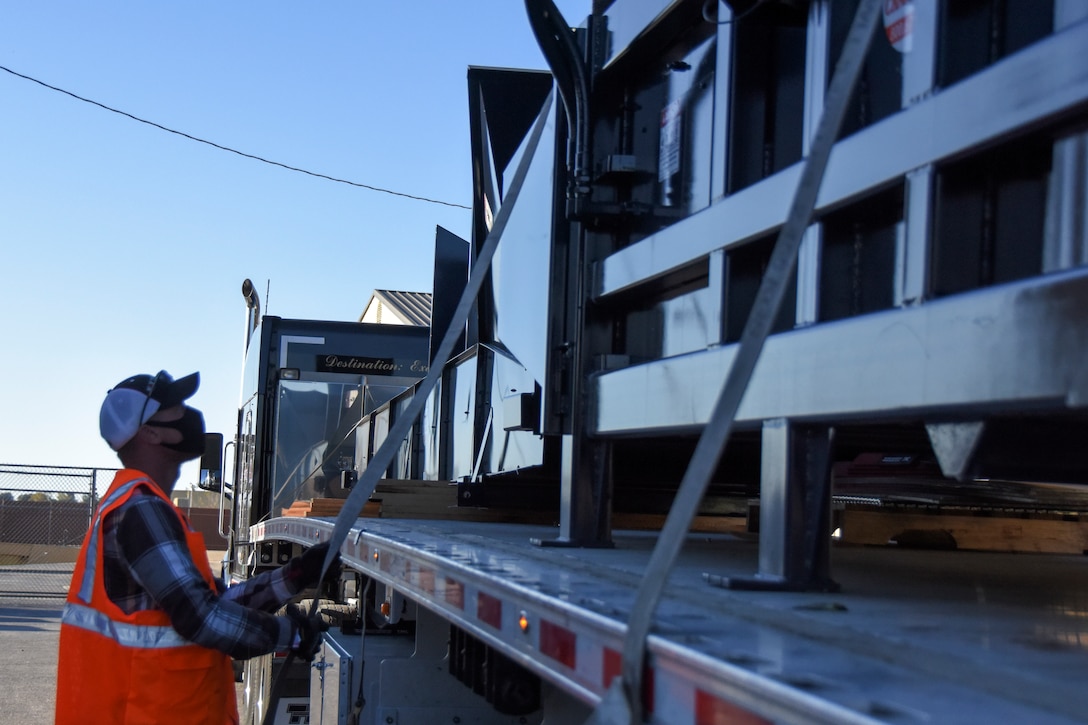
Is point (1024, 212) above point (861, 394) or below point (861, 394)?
above

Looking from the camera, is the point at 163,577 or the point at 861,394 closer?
the point at 861,394

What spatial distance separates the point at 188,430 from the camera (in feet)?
12.1

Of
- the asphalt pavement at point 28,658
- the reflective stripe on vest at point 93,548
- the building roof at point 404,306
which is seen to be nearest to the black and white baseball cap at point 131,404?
the reflective stripe on vest at point 93,548

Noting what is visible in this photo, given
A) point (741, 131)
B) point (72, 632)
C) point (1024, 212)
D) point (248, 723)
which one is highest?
point (741, 131)

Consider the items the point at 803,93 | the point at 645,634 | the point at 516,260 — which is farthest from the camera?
the point at 516,260

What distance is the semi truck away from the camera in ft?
5.05

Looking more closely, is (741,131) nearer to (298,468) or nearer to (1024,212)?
(1024,212)

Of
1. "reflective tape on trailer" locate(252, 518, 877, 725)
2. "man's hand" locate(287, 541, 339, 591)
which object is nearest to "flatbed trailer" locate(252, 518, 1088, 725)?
"reflective tape on trailer" locate(252, 518, 877, 725)

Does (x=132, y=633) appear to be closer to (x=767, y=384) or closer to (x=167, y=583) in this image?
→ (x=167, y=583)

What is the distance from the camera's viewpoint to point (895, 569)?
3.05m

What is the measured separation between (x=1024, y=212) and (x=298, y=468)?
378 inches

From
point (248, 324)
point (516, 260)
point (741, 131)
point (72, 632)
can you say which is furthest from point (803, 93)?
point (248, 324)

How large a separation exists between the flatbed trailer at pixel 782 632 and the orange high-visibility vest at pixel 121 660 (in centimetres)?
63

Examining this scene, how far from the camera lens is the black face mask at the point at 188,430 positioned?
366 cm
